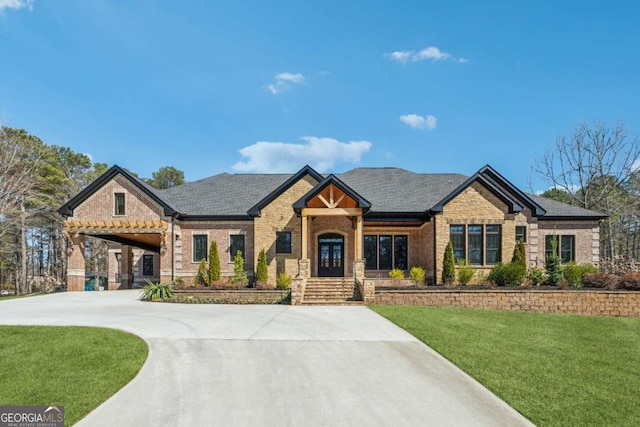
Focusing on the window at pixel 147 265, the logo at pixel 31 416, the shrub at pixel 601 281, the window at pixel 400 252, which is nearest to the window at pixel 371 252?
the window at pixel 400 252

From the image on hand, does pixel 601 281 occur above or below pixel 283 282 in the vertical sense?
above

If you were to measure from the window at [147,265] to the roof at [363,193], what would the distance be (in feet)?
15.6

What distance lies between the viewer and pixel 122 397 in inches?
234

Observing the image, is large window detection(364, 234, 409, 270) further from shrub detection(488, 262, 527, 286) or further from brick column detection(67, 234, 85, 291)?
brick column detection(67, 234, 85, 291)

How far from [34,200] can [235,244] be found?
2369 centimetres

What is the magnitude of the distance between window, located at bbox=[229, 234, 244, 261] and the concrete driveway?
11.7m

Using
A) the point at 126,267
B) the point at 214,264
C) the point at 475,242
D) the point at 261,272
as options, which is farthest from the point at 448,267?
the point at 126,267

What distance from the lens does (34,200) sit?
114 feet

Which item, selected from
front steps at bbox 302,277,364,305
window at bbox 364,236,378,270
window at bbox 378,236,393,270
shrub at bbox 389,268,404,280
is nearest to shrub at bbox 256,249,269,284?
front steps at bbox 302,277,364,305

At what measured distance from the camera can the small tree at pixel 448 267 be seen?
19016 mm

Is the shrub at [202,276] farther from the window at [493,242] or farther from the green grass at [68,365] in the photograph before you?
the window at [493,242]

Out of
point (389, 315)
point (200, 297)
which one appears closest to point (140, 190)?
point (200, 297)

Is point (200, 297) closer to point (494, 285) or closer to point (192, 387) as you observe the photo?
point (192, 387)

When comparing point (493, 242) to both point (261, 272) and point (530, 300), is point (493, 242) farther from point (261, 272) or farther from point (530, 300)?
point (261, 272)
